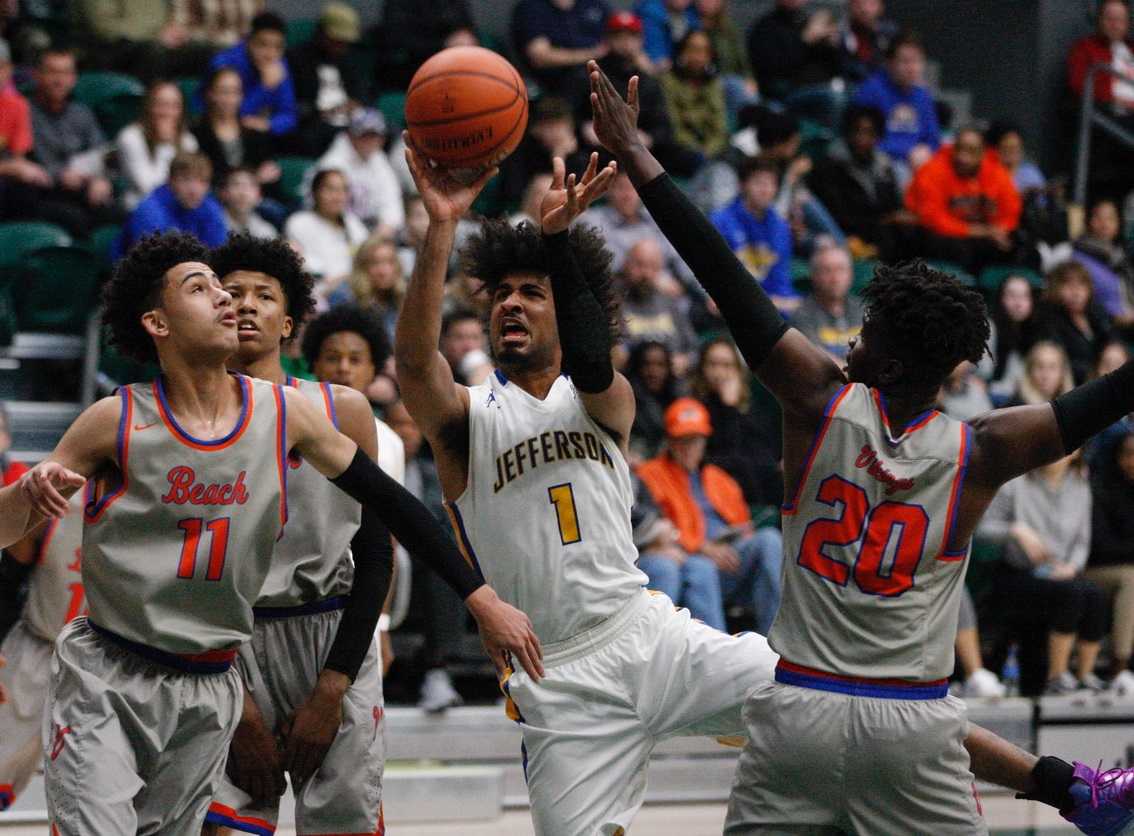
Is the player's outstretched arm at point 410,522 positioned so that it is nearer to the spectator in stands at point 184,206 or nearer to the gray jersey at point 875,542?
the gray jersey at point 875,542

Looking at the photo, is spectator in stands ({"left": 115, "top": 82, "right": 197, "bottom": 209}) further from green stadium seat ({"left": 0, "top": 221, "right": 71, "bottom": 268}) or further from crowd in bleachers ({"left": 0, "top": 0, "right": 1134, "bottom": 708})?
green stadium seat ({"left": 0, "top": 221, "right": 71, "bottom": 268})

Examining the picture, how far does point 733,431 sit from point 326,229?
8.61ft

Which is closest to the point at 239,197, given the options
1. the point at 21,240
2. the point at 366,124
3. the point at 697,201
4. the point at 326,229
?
the point at 326,229

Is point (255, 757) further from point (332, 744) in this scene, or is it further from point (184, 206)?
point (184, 206)

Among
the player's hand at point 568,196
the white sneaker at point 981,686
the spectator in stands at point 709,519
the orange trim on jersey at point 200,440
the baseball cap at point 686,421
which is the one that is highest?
the player's hand at point 568,196

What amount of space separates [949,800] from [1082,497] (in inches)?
224

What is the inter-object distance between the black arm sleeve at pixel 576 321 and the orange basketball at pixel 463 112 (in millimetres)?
319

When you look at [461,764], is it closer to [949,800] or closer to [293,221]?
[293,221]

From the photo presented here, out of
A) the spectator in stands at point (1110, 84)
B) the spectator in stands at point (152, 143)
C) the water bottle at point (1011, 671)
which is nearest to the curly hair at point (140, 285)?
the spectator in stands at point (152, 143)

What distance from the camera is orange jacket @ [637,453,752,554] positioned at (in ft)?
26.7

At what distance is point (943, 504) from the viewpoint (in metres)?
3.74

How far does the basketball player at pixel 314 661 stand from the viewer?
434 cm

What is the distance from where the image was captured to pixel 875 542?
371cm

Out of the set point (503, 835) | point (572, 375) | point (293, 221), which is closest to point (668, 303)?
point (293, 221)
